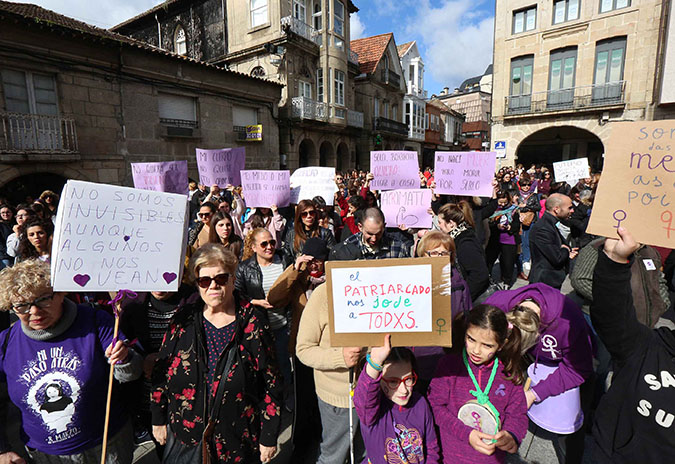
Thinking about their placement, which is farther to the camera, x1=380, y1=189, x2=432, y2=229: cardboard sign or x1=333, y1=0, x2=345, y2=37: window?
x1=333, y1=0, x2=345, y2=37: window

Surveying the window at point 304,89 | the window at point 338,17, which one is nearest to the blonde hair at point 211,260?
the window at point 304,89

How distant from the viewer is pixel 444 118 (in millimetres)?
39188

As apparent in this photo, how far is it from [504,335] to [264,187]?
450 centimetres

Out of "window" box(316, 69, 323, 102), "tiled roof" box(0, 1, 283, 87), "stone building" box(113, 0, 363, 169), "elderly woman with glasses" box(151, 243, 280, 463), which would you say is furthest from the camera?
"window" box(316, 69, 323, 102)

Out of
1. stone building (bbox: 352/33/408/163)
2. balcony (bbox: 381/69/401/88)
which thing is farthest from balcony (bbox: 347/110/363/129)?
balcony (bbox: 381/69/401/88)

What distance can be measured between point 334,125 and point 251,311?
18608 mm

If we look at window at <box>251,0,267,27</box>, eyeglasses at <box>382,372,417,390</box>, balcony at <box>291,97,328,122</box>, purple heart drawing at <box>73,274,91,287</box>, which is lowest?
eyeglasses at <box>382,372,417,390</box>

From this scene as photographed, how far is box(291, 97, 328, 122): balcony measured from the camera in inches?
672

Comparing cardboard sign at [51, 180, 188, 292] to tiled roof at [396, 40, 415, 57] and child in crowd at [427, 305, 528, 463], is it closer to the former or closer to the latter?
child in crowd at [427, 305, 528, 463]

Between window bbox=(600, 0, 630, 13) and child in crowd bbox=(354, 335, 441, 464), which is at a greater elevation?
window bbox=(600, 0, 630, 13)

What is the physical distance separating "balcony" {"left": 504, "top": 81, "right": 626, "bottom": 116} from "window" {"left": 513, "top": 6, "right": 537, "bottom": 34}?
349cm

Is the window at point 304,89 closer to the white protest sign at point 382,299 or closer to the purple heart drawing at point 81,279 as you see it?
the purple heart drawing at point 81,279

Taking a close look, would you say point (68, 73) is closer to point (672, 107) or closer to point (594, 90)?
point (594, 90)

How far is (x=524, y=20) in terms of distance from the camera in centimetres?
1902
